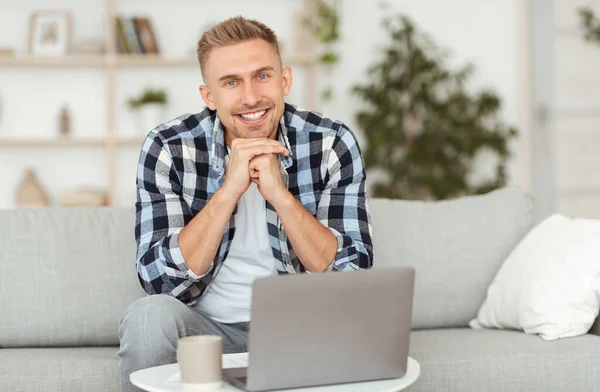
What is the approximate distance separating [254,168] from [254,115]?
0.61ft

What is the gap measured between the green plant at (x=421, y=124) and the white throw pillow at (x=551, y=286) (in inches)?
87.7

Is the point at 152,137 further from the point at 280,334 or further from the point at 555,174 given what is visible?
the point at 555,174

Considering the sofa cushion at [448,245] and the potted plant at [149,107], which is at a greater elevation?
the potted plant at [149,107]

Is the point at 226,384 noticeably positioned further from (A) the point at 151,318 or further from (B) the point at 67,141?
(B) the point at 67,141

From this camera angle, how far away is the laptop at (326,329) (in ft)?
4.49

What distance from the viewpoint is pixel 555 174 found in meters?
4.93

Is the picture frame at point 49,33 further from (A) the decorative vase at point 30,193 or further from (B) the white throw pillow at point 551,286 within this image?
(B) the white throw pillow at point 551,286

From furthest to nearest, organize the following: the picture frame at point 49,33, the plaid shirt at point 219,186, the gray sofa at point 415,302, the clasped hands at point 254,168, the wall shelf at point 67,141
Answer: the picture frame at point 49,33 < the wall shelf at point 67,141 < the gray sofa at point 415,302 < the plaid shirt at point 219,186 < the clasped hands at point 254,168

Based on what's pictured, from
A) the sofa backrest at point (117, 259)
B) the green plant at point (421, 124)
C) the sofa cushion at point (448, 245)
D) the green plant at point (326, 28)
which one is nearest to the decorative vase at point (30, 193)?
A: the green plant at point (326, 28)

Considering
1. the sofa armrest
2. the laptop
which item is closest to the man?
the laptop


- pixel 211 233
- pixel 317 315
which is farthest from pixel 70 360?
pixel 317 315

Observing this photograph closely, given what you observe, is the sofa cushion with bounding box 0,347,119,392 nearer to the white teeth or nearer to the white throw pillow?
the white teeth

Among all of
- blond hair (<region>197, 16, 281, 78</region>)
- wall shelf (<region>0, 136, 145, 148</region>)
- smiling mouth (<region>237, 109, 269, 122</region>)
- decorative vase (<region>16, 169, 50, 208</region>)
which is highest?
blond hair (<region>197, 16, 281, 78</region>)

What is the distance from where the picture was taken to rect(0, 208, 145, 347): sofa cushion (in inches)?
91.3
